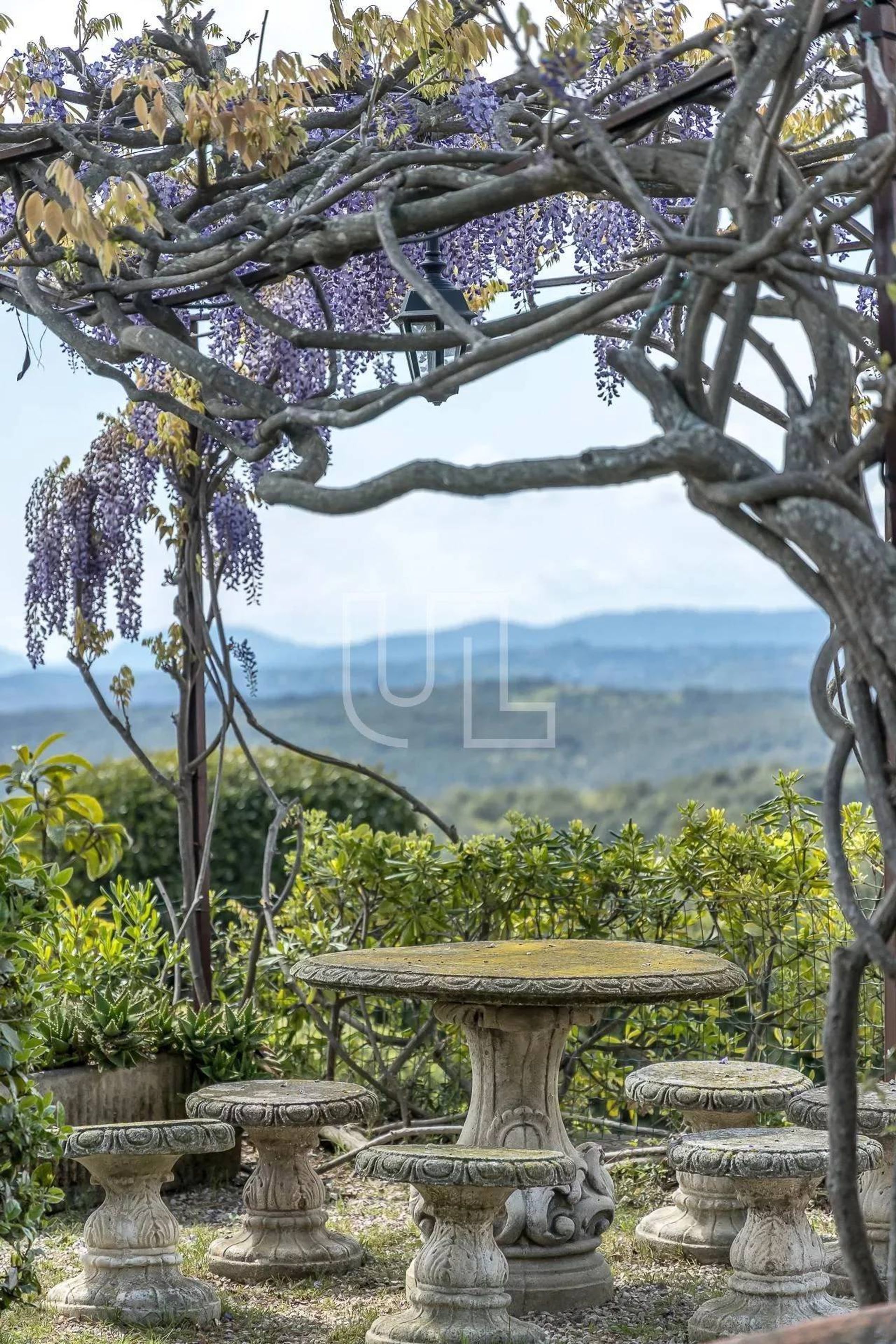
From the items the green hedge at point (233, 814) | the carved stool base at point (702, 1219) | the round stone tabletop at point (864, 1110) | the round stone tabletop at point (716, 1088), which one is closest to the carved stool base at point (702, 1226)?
the carved stool base at point (702, 1219)

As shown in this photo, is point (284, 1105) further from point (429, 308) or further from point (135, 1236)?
point (429, 308)

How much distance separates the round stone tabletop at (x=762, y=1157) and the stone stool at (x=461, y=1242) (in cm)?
32

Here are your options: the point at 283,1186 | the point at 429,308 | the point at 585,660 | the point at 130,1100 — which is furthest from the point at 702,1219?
the point at 585,660

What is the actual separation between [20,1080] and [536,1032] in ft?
4.58

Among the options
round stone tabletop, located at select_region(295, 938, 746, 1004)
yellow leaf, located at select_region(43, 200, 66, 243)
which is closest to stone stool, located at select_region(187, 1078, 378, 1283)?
round stone tabletop, located at select_region(295, 938, 746, 1004)

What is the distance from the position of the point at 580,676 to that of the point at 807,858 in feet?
50.8

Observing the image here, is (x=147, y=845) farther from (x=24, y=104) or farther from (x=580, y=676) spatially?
(x=580, y=676)

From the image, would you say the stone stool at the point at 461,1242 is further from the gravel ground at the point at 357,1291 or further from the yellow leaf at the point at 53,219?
the yellow leaf at the point at 53,219

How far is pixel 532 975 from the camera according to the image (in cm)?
380

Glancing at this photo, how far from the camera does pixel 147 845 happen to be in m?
8.27

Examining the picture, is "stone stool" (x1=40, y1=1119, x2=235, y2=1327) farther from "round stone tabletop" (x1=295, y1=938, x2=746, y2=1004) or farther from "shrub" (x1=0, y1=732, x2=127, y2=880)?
"shrub" (x1=0, y1=732, x2=127, y2=880)

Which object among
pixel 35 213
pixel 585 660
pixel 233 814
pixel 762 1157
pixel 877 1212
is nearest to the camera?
pixel 35 213

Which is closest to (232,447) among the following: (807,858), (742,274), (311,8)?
(742,274)

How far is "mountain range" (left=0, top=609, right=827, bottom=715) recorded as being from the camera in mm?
16359
